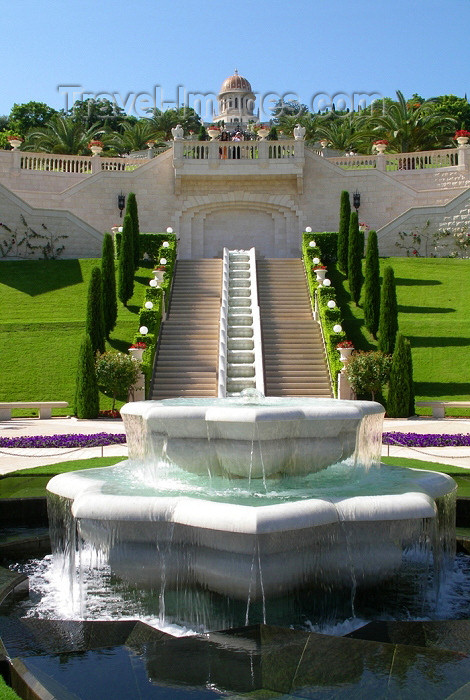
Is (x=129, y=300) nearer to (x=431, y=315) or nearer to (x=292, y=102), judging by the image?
(x=431, y=315)

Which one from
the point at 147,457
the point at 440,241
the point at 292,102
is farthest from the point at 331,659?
the point at 292,102

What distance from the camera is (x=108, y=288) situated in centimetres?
2533

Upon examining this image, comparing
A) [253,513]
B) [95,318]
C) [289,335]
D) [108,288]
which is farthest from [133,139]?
[253,513]

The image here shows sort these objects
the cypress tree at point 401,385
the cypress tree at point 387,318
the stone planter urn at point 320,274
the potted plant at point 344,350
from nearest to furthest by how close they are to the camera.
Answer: the cypress tree at point 401,385 < the potted plant at point 344,350 < the cypress tree at point 387,318 < the stone planter urn at point 320,274

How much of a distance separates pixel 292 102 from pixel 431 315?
48.3 metres

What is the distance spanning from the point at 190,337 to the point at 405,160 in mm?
19007

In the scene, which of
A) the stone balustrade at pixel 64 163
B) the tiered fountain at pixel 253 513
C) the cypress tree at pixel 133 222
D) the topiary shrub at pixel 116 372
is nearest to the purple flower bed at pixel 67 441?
the topiary shrub at pixel 116 372

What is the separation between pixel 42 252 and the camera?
116 feet

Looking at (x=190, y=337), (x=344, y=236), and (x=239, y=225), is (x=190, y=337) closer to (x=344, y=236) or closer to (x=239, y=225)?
(x=344, y=236)

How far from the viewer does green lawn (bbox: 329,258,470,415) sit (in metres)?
21.6

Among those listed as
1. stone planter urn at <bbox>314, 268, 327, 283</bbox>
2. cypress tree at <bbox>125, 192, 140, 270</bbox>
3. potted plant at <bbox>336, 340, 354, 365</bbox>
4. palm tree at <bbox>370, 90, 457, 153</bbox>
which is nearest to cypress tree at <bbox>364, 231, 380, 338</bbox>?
stone planter urn at <bbox>314, 268, 327, 283</bbox>

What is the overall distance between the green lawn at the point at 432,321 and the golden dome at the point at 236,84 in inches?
2412

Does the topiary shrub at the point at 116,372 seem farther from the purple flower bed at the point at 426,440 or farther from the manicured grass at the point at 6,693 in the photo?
the manicured grass at the point at 6,693

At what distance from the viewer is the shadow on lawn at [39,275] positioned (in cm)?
3004
